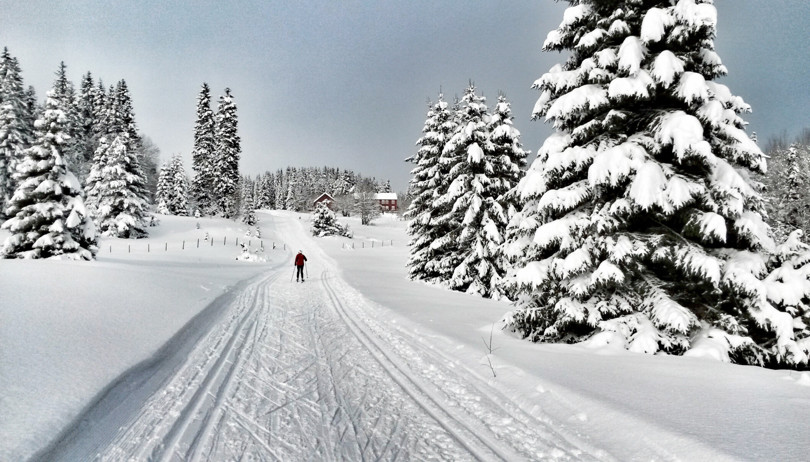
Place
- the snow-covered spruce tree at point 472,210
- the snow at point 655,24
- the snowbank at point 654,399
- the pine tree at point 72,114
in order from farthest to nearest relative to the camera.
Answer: the pine tree at point 72,114 < the snow-covered spruce tree at point 472,210 < the snow at point 655,24 < the snowbank at point 654,399

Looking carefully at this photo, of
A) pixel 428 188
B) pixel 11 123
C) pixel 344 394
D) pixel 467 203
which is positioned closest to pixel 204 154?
pixel 11 123

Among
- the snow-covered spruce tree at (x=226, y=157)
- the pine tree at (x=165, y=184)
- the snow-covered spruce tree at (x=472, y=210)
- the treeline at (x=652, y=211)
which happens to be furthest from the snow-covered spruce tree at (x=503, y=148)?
the pine tree at (x=165, y=184)

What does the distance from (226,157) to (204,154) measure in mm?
5149

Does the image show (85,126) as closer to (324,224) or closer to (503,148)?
(324,224)

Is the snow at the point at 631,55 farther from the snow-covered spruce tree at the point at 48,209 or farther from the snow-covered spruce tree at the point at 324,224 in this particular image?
the snow-covered spruce tree at the point at 324,224

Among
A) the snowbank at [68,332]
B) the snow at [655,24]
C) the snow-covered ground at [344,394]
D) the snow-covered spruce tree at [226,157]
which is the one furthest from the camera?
the snow-covered spruce tree at [226,157]

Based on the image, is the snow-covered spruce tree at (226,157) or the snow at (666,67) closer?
the snow at (666,67)

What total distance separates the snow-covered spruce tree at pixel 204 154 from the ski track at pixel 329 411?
188 feet

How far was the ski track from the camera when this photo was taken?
3928 millimetres

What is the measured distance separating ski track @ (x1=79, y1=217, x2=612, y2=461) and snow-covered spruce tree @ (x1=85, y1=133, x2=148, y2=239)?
118ft

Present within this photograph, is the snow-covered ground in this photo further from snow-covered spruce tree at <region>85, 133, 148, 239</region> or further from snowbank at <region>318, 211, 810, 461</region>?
snow-covered spruce tree at <region>85, 133, 148, 239</region>

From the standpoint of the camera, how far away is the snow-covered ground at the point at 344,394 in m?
3.89

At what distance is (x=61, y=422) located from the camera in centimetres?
404

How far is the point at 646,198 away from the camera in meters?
6.53
